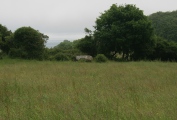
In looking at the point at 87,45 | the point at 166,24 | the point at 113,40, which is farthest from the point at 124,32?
the point at 166,24

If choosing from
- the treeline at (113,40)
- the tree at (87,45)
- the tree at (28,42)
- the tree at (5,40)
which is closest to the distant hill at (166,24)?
the treeline at (113,40)

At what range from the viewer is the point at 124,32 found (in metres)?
25.5

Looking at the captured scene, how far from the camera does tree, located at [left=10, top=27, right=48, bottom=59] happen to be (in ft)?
70.6

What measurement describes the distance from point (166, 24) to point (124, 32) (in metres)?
60.8

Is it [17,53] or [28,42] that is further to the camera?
[28,42]

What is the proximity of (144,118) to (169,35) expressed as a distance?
2995 inches

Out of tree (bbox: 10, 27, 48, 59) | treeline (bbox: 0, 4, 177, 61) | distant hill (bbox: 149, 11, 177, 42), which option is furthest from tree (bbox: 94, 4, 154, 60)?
distant hill (bbox: 149, 11, 177, 42)

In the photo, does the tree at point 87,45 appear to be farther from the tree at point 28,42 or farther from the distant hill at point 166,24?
the distant hill at point 166,24

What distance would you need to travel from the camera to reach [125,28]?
2578cm

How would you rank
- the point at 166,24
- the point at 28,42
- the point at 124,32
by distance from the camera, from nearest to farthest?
the point at 28,42, the point at 124,32, the point at 166,24

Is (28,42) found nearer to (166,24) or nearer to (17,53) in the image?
(17,53)

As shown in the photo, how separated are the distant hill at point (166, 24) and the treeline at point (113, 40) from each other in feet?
161

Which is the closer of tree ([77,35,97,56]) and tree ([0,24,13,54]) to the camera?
tree ([0,24,13,54])

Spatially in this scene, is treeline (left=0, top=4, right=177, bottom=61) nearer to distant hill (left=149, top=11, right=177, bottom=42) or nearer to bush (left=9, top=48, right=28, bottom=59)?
bush (left=9, top=48, right=28, bottom=59)
